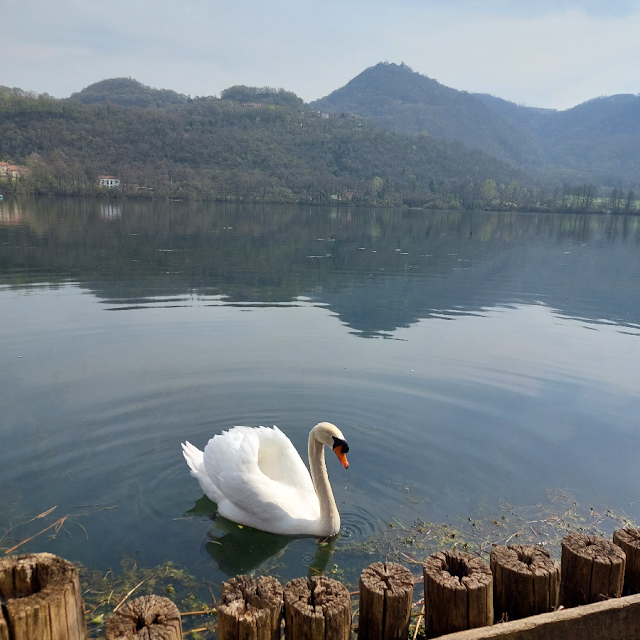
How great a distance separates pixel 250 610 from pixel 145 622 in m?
0.54

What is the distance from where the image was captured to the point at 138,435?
25.3 feet

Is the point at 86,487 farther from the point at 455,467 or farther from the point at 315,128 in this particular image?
the point at 315,128

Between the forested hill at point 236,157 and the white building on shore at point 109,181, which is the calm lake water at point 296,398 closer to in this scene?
the forested hill at point 236,157

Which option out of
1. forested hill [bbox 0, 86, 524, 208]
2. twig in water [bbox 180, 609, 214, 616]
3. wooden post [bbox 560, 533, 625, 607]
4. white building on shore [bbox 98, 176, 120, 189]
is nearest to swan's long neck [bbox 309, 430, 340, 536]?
twig in water [bbox 180, 609, 214, 616]

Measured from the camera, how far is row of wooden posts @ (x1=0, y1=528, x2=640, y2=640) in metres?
2.25

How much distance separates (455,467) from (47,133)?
158 m

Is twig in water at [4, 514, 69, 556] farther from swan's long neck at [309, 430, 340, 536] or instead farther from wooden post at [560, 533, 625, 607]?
wooden post at [560, 533, 625, 607]

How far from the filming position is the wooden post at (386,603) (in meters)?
2.91

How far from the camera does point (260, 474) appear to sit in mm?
5812

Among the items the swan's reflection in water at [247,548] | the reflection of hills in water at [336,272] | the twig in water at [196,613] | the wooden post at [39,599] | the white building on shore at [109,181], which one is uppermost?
the white building on shore at [109,181]

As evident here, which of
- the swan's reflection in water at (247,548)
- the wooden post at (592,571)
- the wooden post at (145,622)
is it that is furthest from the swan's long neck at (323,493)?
the wooden post at (145,622)

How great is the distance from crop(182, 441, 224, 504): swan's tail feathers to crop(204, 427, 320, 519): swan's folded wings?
0.17 meters

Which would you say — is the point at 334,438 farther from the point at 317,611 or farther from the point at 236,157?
the point at 236,157

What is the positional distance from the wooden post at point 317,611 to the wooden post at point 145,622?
579mm
